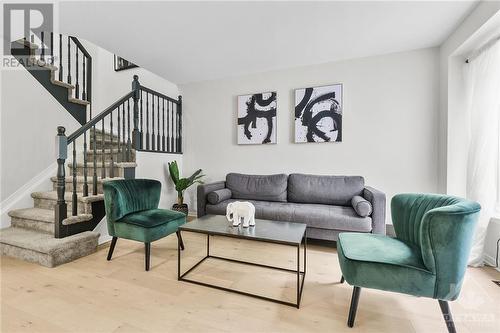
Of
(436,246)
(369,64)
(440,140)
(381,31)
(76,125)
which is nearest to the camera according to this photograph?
(436,246)

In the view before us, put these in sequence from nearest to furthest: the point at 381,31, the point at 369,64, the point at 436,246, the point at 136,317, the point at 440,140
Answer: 1. the point at 436,246
2. the point at 136,317
3. the point at 381,31
4. the point at 440,140
5. the point at 369,64

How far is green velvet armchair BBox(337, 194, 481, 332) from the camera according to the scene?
1181 mm

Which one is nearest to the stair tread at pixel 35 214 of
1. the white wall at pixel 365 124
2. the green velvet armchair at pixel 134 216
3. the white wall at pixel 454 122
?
the green velvet armchair at pixel 134 216

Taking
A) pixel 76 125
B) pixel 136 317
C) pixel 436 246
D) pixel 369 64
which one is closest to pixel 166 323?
pixel 136 317

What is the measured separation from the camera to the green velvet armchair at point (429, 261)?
118 cm

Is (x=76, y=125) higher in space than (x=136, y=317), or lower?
higher

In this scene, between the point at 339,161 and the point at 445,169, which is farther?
the point at 339,161

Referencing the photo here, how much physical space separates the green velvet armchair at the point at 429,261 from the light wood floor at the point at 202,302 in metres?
0.25

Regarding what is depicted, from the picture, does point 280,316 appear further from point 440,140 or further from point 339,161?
point 440,140

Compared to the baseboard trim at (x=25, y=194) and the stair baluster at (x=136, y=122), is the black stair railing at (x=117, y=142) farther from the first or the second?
the baseboard trim at (x=25, y=194)

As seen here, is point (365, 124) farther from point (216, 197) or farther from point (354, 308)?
point (354, 308)

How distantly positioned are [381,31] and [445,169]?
1.71 m

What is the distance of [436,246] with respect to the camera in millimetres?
1197

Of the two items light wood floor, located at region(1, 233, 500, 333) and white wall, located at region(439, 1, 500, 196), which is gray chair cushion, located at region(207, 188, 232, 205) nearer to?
light wood floor, located at region(1, 233, 500, 333)
